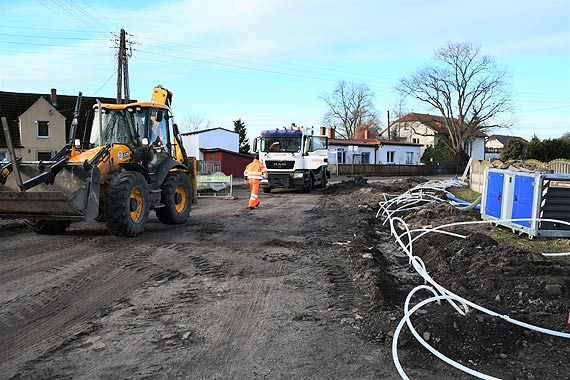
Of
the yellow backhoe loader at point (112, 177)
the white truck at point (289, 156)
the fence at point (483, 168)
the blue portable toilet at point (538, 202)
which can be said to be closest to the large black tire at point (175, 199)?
the yellow backhoe loader at point (112, 177)

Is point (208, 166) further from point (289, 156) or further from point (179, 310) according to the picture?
point (179, 310)

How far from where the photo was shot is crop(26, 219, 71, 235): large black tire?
30.9ft

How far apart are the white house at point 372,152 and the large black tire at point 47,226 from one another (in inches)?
1420

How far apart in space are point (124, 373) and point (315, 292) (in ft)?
9.00

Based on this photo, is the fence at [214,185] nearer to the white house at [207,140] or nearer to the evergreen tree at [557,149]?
the white house at [207,140]

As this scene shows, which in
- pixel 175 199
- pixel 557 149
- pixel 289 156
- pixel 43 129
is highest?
pixel 43 129

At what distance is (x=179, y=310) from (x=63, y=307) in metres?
1.29

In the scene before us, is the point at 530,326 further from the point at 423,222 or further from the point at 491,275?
the point at 423,222

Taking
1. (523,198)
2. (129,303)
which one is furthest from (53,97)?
(129,303)

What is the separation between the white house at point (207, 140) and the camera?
41562 millimetres

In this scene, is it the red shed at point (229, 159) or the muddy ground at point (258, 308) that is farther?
the red shed at point (229, 159)

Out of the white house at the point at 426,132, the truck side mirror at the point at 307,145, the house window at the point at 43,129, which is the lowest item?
the truck side mirror at the point at 307,145

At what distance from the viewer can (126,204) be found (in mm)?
8508

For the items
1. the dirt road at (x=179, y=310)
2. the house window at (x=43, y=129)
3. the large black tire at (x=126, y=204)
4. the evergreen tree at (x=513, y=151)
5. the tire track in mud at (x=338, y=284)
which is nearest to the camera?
the dirt road at (x=179, y=310)
